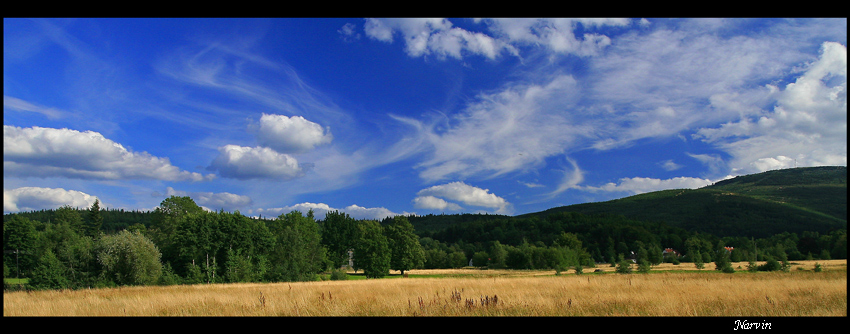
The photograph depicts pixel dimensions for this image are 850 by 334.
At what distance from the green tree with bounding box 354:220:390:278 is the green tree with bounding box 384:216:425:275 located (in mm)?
A: 3898

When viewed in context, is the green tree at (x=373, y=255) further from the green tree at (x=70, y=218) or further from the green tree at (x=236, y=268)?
the green tree at (x=70, y=218)

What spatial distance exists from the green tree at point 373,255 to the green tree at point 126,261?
1240 inches

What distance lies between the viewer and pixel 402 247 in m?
70.7

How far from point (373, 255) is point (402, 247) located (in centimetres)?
948

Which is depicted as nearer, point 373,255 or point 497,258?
point 373,255

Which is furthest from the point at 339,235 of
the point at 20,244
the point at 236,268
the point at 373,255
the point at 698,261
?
the point at 698,261

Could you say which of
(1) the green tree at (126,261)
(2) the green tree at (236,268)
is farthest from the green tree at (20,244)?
(2) the green tree at (236,268)

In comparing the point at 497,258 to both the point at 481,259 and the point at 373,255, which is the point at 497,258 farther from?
the point at 373,255

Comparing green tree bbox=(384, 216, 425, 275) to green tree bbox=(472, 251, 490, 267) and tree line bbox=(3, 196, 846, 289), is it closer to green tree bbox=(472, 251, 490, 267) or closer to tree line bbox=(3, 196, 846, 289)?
tree line bbox=(3, 196, 846, 289)

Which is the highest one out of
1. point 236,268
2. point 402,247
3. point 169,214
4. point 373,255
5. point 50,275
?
point 169,214

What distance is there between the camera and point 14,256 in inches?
2810

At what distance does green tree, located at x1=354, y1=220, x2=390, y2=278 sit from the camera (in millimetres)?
61781
